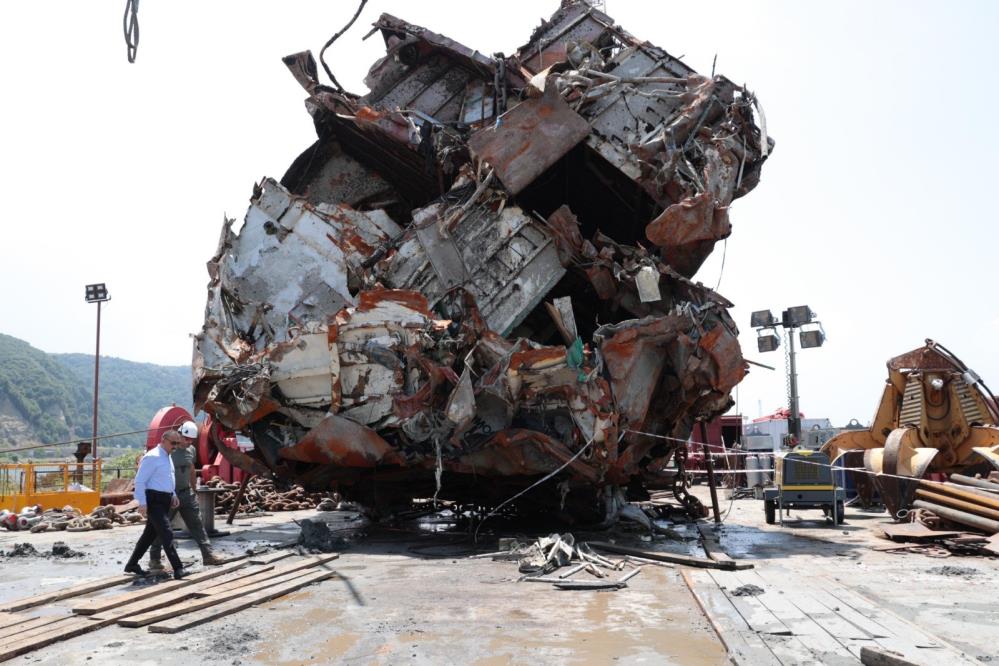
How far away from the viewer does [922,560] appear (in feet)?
28.5

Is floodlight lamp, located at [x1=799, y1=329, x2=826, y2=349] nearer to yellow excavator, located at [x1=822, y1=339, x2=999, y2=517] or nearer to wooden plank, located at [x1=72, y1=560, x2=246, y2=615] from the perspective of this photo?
yellow excavator, located at [x1=822, y1=339, x2=999, y2=517]

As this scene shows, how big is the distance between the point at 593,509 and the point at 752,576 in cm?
432

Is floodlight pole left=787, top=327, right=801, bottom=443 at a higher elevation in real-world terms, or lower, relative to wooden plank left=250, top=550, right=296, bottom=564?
higher

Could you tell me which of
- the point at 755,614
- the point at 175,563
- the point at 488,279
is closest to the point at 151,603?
the point at 175,563

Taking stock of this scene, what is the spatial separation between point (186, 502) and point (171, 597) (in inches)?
81.5

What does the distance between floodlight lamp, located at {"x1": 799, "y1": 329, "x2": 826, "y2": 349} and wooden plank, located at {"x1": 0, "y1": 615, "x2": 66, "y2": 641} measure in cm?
1917

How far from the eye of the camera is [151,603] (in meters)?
5.89

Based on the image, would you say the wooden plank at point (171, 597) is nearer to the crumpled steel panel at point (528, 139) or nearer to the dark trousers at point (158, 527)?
the dark trousers at point (158, 527)

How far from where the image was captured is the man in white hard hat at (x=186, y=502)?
7816 millimetres

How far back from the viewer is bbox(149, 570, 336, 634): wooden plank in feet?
17.1

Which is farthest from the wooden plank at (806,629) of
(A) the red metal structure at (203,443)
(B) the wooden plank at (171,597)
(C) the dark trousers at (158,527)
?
(A) the red metal structure at (203,443)

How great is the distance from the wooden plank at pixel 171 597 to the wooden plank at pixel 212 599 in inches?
3.2

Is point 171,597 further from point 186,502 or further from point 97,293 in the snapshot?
point 97,293


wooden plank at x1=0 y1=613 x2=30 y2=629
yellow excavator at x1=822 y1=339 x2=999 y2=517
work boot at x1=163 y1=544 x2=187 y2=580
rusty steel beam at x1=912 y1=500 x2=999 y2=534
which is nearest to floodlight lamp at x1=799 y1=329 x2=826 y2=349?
yellow excavator at x1=822 y1=339 x2=999 y2=517
